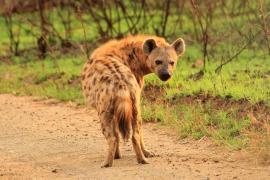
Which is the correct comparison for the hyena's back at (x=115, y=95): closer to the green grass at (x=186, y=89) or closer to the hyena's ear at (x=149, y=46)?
the hyena's ear at (x=149, y=46)

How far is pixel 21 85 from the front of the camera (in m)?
10.0

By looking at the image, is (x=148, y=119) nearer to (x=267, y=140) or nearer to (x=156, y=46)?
(x=156, y=46)

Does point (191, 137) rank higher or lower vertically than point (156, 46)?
lower

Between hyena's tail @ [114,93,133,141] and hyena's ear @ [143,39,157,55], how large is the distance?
973 mm

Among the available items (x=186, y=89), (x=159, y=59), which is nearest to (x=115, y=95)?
(x=159, y=59)

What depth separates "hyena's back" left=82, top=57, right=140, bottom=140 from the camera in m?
5.65

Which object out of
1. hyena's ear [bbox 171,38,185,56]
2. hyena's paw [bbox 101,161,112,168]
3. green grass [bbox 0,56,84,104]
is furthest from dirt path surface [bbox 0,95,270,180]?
green grass [bbox 0,56,84,104]

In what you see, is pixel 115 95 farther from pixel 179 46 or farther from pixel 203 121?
→ pixel 203 121

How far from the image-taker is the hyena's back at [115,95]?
18.5ft

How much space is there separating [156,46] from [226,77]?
2143mm

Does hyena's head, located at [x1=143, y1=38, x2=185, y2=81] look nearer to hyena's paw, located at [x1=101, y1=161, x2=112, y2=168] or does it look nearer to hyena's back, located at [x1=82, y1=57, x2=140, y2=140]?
hyena's back, located at [x1=82, y1=57, x2=140, y2=140]

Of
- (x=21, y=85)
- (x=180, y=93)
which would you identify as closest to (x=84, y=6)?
(x=21, y=85)

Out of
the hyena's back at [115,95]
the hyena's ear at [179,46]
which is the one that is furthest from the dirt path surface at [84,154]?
the hyena's ear at [179,46]

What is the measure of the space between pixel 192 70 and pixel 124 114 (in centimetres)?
384
